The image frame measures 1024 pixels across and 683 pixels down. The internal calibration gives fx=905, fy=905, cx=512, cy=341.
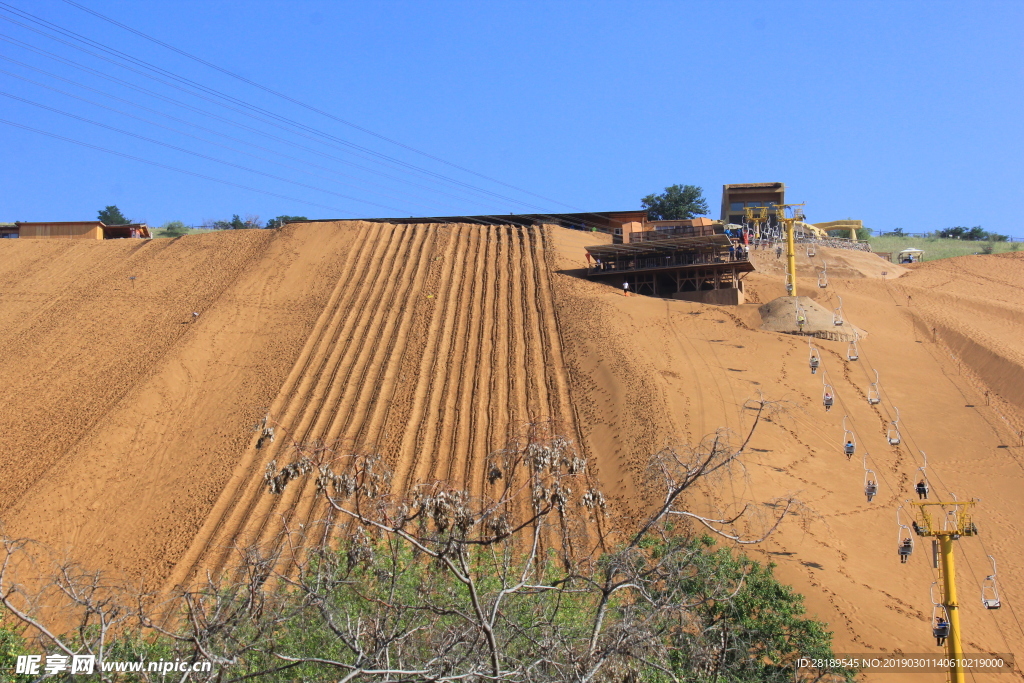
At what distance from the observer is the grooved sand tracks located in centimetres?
2761

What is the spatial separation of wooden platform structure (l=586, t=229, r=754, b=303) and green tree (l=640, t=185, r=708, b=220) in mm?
40002

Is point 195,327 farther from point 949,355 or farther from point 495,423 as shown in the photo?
point 949,355

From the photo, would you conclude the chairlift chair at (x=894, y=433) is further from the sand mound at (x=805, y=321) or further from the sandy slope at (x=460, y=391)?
the sand mound at (x=805, y=321)

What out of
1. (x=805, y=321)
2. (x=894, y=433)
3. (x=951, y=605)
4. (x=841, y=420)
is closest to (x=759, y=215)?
(x=805, y=321)

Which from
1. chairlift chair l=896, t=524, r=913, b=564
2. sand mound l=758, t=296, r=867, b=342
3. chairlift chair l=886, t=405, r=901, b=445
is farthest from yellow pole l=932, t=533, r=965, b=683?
sand mound l=758, t=296, r=867, b=342

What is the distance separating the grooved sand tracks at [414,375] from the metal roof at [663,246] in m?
3.00

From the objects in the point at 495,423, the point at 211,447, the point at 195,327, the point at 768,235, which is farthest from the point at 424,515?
the point at 768,235

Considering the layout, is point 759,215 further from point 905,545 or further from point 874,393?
point 905,545

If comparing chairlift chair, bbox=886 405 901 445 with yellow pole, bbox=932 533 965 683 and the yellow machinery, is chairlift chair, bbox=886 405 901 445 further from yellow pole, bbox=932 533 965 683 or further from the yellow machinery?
the yellow machinery

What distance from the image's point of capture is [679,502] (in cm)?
2369

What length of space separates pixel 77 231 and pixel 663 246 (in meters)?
36.6

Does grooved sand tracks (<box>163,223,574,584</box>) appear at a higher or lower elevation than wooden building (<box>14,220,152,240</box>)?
lower

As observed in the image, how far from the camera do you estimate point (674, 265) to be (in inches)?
1695

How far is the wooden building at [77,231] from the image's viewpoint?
55531mm
